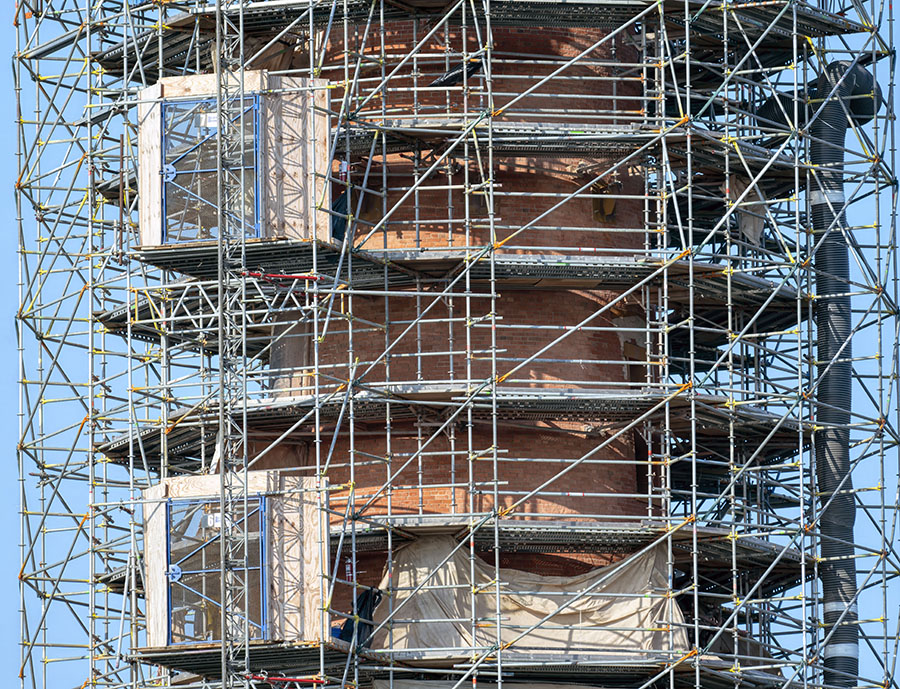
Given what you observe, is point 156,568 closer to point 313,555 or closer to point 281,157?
point 313,555

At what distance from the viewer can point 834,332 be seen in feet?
135

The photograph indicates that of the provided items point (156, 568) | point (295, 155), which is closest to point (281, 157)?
point (295, 155)

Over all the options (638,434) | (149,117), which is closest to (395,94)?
(149,117)

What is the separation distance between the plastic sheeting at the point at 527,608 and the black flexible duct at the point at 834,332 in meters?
3.35

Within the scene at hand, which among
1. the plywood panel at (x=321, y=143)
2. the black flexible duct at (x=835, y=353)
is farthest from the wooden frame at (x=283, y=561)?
the black flexible duct at (x=835, y=353)

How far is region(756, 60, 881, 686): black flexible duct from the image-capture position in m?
40.2

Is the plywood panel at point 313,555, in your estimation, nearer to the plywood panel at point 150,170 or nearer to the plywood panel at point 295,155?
the plywood panel at point 295,155

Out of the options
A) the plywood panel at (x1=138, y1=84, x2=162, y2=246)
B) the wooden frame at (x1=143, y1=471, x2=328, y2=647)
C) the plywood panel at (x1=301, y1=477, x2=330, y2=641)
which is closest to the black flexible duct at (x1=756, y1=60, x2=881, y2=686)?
the plywood panel at (x1=301, y1=477, x2=330, y2=641)

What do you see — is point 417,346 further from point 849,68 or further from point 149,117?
point 849,68

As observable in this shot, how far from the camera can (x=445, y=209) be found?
39.6m

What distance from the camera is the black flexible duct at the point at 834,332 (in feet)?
132

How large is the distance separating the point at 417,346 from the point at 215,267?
10.5ft

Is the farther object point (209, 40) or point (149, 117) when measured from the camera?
point (209, 40)

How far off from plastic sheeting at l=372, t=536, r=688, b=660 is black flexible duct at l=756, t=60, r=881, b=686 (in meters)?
3.35
